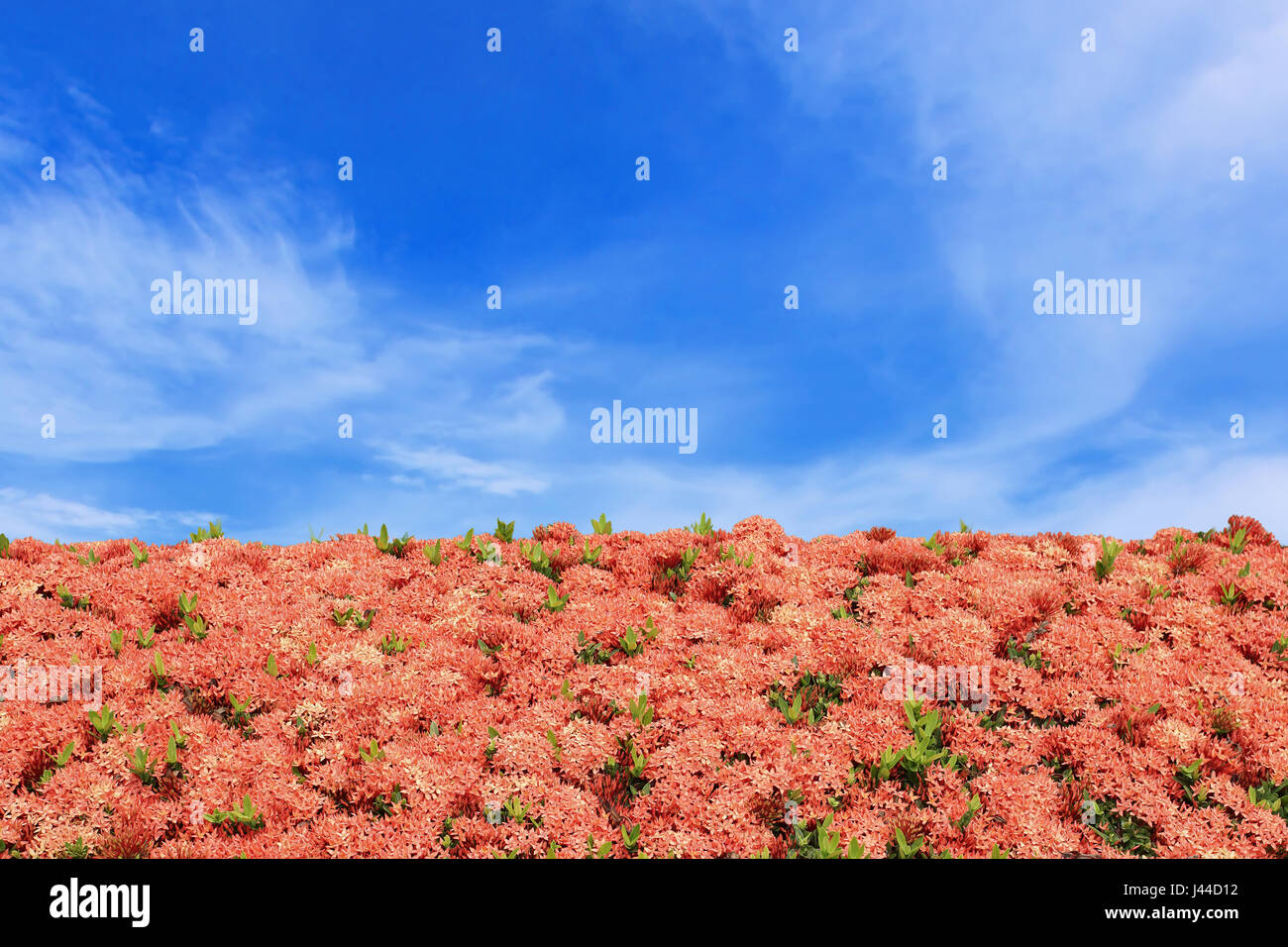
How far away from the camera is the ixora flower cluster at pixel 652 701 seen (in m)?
6.62

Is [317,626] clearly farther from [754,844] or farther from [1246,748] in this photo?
[1246,748]

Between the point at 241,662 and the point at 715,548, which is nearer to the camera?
the point at 241,662

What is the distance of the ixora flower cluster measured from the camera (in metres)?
6.62

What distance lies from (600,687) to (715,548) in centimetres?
378

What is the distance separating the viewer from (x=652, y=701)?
8141mm

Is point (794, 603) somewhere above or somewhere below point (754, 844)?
above

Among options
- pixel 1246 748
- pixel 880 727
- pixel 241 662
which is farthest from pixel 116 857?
pixel 1246 748
